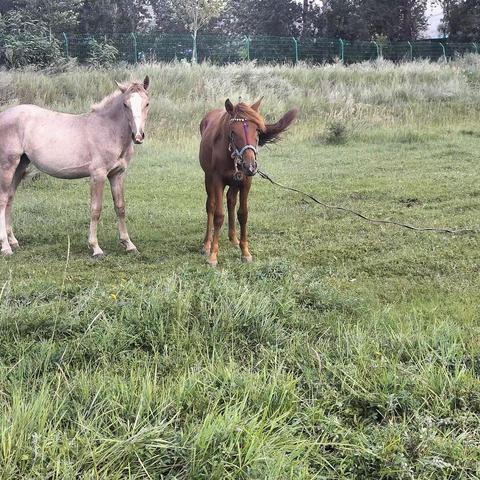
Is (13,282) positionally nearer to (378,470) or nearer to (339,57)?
(378,470)

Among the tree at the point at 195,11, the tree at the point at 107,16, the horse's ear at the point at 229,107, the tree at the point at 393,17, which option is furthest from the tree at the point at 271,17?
the horse's ear at the point at 229,107

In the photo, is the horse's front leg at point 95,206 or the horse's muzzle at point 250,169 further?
the horse's front leg at point 95,206

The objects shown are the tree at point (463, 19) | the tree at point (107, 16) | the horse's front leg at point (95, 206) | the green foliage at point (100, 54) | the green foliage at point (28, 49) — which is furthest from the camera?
the tree at point (107, 16)

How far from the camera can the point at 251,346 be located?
3.85m

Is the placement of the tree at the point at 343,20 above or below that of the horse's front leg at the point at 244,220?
above

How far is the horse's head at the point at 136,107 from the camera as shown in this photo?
20.5 feet

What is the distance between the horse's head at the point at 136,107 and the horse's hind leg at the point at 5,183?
5.09 feet

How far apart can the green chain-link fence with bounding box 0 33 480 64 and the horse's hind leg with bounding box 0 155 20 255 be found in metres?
17.3

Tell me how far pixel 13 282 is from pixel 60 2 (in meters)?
30.7

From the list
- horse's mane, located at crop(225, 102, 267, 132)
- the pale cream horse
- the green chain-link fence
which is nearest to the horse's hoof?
the pale cream horse

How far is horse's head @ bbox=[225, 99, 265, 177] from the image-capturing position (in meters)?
5.67

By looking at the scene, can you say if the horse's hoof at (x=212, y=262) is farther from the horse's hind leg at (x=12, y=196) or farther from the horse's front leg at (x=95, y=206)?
the horse's hind leg at (x=12, y=196)

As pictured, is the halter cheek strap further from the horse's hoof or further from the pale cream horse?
the pale cream horse

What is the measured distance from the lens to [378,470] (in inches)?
103
